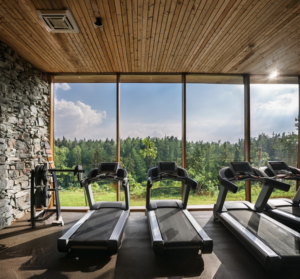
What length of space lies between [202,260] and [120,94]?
401 cm

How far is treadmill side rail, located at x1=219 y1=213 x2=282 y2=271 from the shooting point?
6.91ft

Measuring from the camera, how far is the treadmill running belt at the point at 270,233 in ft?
7.59

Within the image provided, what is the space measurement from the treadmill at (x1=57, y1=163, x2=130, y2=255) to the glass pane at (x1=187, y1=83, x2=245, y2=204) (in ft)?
6.81

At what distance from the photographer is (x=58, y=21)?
8.75ft

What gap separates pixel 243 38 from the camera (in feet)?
10.5

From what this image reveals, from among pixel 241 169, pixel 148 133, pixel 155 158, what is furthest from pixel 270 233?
pixel 148 133

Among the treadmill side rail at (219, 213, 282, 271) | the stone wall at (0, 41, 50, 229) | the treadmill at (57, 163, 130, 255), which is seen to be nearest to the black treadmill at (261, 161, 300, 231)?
the treadmill side rail at (219, 213, 282, 271)

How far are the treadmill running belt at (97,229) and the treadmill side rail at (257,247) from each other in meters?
2.01

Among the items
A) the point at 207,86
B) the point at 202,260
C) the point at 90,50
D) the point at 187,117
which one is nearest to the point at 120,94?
the point at 90,50

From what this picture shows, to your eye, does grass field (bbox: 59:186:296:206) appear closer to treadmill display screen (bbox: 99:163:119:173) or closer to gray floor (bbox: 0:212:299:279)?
treadmill display screen (bbox: 99:163:119:173)

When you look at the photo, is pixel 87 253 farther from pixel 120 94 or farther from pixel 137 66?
pixel 137 66

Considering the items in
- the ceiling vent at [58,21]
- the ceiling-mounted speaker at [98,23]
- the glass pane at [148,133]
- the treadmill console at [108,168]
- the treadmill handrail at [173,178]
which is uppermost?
the ceiling-mounted speaker at [98,23]

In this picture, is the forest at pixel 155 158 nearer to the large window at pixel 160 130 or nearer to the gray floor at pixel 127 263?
the large window at pixel 160 130

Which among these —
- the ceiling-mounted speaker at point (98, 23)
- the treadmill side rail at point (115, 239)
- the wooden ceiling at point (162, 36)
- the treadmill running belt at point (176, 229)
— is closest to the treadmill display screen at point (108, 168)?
the treadmill side rail at point (115, 239)
